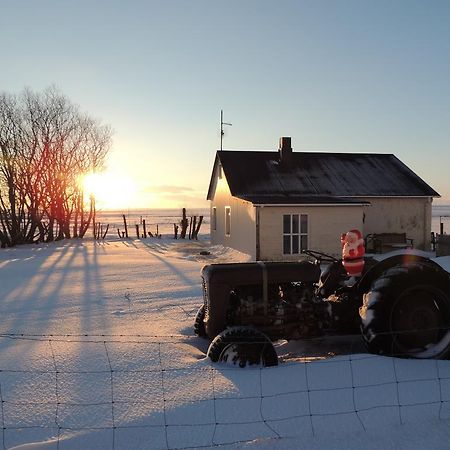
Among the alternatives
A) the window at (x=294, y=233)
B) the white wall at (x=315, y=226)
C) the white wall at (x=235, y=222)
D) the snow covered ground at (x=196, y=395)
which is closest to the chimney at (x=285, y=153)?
the white wall at (x=235, y=222)

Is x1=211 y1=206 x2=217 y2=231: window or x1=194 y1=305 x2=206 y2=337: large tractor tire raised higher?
x1=211 y1=206 x2=217 y2=231: window

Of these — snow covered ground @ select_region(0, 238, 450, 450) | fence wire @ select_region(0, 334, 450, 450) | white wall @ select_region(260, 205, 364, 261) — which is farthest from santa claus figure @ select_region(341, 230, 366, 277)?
white wall @ select_region(260, 205, 364, 261)

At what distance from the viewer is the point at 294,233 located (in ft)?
58.8

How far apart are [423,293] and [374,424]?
2.11 metres

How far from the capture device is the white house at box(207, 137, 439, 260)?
17703mm

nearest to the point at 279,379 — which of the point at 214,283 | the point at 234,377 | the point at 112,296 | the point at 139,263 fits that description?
the point at 234,377

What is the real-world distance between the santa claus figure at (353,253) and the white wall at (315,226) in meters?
11.5

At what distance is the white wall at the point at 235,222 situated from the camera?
18078 millimetres

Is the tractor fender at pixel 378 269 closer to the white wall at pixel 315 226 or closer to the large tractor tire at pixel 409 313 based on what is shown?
the large tractor tire at pixel 409 313

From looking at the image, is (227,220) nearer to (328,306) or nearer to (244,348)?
(328,306)

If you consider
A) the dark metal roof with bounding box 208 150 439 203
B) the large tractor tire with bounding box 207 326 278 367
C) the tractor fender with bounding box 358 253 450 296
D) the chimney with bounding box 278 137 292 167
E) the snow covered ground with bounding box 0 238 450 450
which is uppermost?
the chimney with bounding box 278 137 292 167

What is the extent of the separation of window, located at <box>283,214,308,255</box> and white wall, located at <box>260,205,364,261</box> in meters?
0.16

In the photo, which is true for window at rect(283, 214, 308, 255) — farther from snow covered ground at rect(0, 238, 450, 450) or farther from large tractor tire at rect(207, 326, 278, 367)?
large tractor tire at rect(207, 326, 278, 367)

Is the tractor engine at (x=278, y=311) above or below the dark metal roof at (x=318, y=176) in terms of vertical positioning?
below
